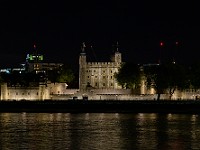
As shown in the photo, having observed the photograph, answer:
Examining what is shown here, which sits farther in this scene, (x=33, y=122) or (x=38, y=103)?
(x=38, y=103)

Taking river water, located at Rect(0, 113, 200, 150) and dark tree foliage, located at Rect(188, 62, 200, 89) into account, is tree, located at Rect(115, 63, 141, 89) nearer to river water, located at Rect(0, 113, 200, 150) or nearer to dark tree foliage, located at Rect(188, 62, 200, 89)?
dark tree foliage, located at Rect(188, 62, 200, 89)

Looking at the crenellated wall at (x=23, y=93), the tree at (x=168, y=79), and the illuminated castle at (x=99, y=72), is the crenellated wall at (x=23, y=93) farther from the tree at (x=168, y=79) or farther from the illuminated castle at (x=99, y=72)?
the illuminated castle at (x=99, y=72)

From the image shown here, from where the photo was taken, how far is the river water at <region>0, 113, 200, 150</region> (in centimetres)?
4466

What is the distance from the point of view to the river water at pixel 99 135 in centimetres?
4466

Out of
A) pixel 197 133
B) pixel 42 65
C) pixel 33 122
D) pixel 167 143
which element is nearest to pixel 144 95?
pixel 33 122

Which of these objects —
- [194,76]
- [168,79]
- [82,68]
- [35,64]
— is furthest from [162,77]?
[35,64]

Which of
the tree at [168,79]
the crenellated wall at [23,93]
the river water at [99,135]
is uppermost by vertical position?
the tree at [168,79]

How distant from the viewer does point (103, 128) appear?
58750 mm

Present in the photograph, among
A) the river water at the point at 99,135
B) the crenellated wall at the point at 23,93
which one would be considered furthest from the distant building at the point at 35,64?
the river water at the point at 99,135

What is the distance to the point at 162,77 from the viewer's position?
338 feet

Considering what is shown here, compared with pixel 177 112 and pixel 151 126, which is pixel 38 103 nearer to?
pixel 177 112

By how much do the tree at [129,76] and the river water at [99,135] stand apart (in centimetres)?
4106

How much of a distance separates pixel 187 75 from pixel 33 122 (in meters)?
44.6

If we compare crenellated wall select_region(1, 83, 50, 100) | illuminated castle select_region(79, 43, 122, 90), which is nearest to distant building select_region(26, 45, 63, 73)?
illuminated castle select_region(79, 43, 122, 90)
